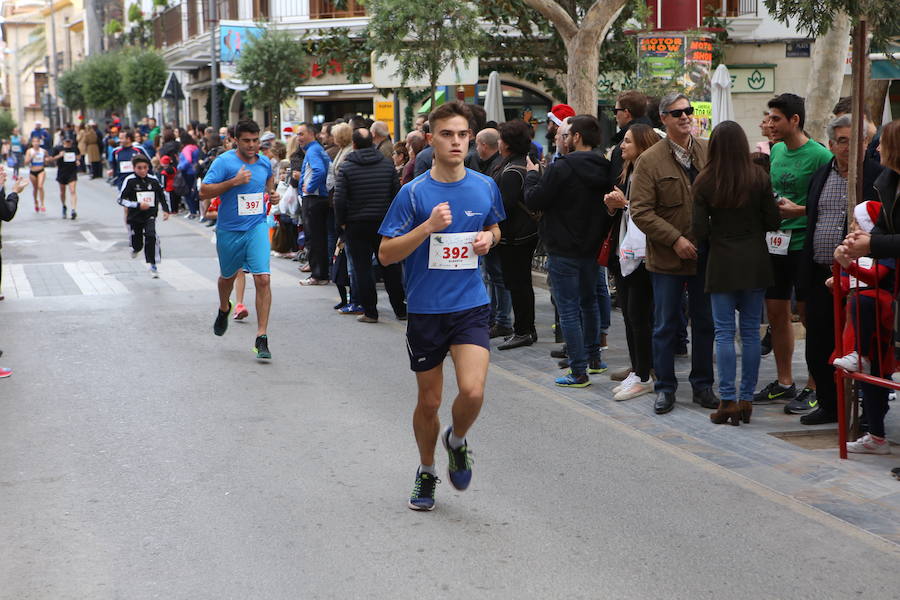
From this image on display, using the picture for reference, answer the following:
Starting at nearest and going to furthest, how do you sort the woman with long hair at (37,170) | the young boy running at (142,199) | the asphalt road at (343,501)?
the asphalt road at (343,501)
the young boy running at (142,199)
the woman with long hair at (37,170)

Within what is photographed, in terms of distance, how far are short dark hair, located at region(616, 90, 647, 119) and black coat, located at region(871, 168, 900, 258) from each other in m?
2.88

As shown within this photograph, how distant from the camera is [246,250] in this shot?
10.2 meters

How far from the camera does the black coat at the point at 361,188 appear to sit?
11602 mm

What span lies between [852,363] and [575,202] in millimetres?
2749

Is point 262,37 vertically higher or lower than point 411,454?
higher

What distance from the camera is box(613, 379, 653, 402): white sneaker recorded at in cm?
818

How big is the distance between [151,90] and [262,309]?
116ft

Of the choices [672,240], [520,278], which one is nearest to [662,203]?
[672,240]

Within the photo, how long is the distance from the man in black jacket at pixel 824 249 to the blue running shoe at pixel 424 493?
9.19 feet

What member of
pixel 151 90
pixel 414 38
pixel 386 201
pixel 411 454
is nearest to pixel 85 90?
pixel 151 90

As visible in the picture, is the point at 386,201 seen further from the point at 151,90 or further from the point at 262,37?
the point at 151,90

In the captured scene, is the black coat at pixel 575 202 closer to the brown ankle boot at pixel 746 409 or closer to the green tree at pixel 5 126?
the brown ankle boot at pixel 746 409

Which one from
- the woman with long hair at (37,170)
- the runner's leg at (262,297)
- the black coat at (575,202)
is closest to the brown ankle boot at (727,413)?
the black coat at (575,202)

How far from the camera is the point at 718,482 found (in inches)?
241
